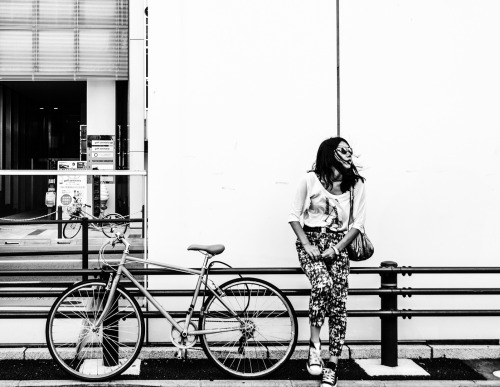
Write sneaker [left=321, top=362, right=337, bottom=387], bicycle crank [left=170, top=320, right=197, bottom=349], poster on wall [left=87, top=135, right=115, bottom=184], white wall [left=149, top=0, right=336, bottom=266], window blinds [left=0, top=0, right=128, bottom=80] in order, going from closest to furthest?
sneaker [left=321, top=362, right=337, bottom=387], bicycle crank [left=170, top=320, right=197, bottom=349], white wall [left=149, top=0, right=336, bottom=266], window blinds [left=0, top=0, right=128, bottom=80], poster on wall [left=87, top=135, right=115, bottom=184]

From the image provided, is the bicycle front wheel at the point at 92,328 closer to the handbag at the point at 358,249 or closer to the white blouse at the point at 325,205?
the white blouse at the point at 325,205

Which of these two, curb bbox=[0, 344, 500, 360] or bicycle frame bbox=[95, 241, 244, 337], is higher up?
bicycle frame bbox=[95, 241, 244, 337]

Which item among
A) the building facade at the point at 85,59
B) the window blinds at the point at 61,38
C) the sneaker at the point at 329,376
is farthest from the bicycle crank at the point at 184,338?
the window blinds at the point at 61,38

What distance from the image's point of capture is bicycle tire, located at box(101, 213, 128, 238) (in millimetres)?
4852

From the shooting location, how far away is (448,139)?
5.26 m

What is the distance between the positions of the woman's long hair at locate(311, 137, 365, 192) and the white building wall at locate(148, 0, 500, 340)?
0.75m

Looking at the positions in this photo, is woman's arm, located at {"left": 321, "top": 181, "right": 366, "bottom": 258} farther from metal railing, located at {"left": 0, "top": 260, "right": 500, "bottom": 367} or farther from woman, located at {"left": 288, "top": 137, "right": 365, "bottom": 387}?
metal railing, located at {"left": 0, "top": 260, "right": 500, "bottom": 367}

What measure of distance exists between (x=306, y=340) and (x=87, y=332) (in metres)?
1.89

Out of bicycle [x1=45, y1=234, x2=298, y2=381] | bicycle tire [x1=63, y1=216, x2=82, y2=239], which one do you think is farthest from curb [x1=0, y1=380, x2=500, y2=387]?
bicycle tire [x1=63, y1=216, x2=82, y2=239]

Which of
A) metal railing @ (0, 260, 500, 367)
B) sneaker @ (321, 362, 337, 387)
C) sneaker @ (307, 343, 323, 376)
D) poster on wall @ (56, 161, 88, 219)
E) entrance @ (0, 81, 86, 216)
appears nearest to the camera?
sneaker @ (321, 362, 337, 387)

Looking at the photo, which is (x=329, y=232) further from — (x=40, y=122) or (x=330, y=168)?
(x=40, y=122)

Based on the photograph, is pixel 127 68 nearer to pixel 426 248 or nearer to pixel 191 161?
pixel 191 161

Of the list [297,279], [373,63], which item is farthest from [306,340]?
[373,63]

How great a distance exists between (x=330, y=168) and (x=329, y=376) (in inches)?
60.7
